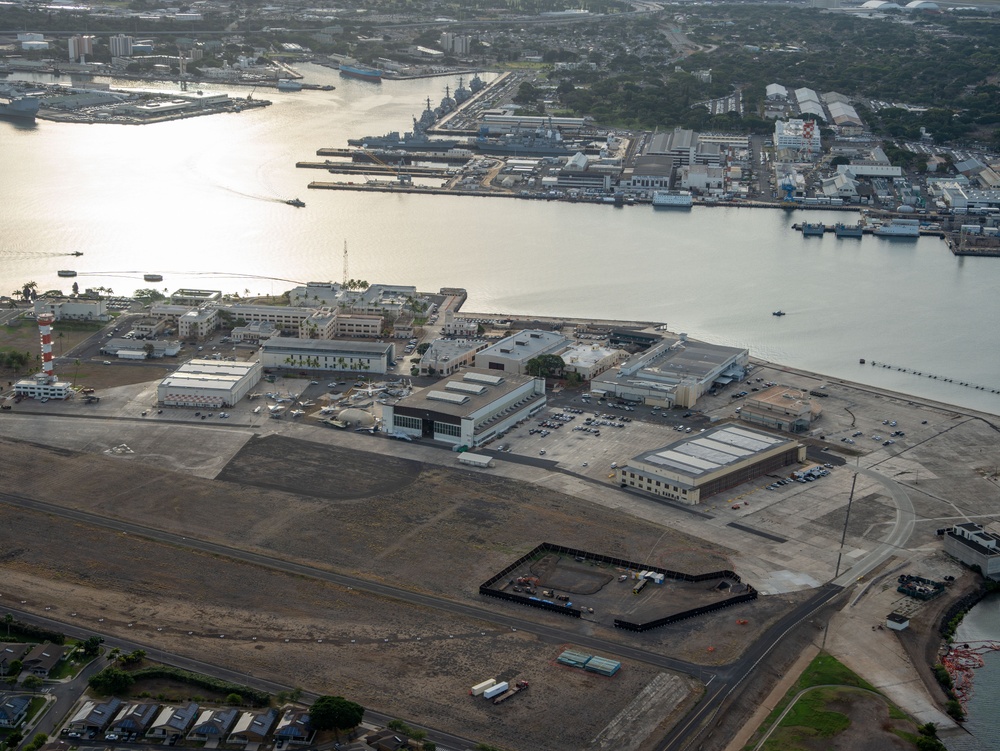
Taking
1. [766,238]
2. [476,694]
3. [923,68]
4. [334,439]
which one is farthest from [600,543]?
[923,68]

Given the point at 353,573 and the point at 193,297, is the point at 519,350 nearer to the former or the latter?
the point at 193,297

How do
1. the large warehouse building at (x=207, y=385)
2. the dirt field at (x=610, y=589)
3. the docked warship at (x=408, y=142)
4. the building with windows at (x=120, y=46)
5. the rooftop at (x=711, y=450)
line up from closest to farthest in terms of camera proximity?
the dirt field at (x=610, y=589), the rooftop at (x=711, y=450), the large warehouse building at (x=207, y=385), the docked warship at (x=408, y=142), the building with windows at (x=120, y=46)

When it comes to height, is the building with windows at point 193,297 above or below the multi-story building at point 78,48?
below

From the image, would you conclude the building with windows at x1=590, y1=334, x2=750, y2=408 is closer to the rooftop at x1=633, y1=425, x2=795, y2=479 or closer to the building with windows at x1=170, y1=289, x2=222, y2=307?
the rooftop at x1=633, y1=425, x2=795, y2=479

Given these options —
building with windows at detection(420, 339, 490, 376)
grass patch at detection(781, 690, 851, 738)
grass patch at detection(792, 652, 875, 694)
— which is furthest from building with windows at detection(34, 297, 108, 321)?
grass patch at detection(781, 690, 851, 738)

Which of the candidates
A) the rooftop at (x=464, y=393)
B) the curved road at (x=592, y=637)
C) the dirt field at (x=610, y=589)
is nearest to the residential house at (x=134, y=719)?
the curved road at (x=592, y=637)

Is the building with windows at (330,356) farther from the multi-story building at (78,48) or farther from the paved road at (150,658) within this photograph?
the multi-story building at (78,48)
